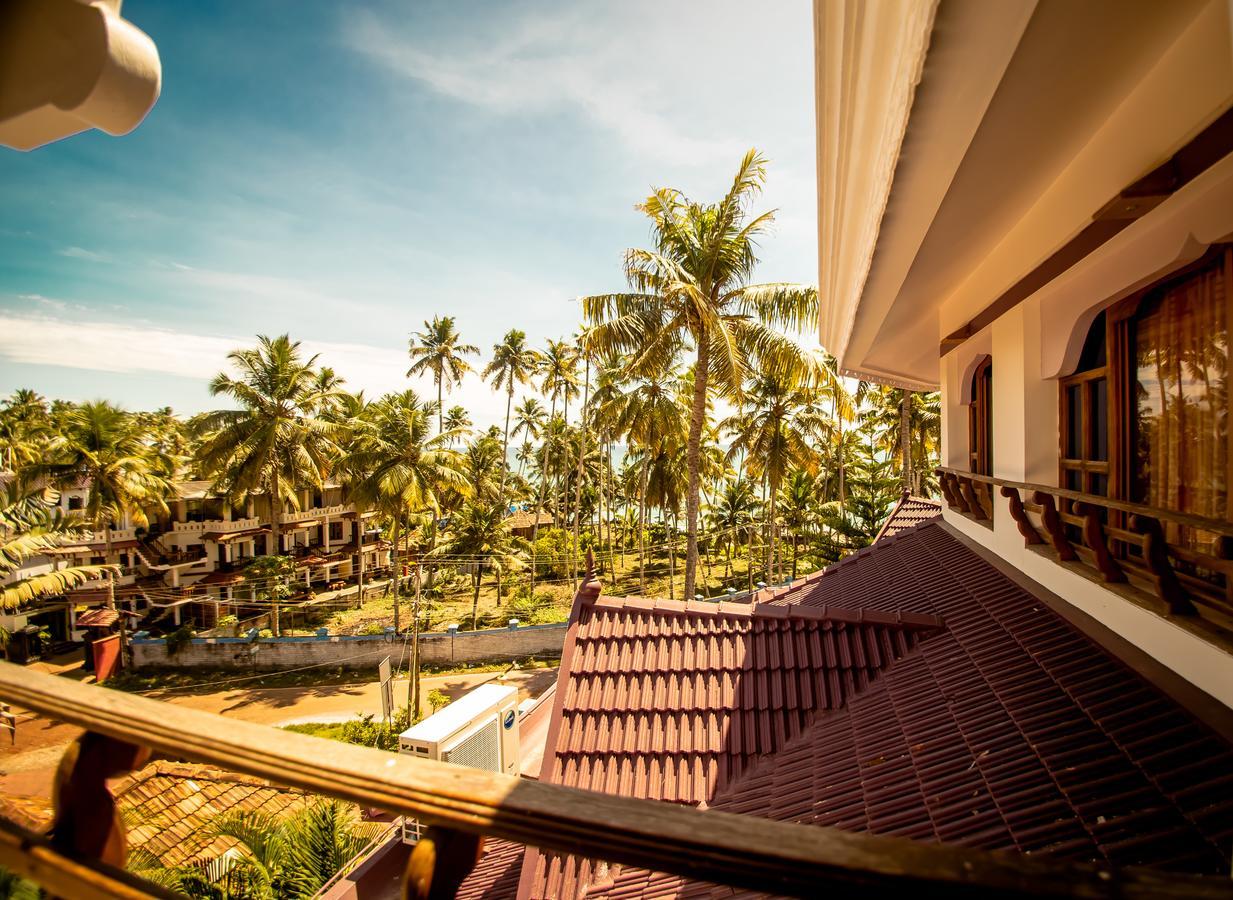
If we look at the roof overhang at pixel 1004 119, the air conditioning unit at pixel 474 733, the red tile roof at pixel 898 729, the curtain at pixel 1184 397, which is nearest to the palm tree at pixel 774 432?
the air conditioning unit at pixel 474 733

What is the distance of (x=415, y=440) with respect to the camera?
21.3m

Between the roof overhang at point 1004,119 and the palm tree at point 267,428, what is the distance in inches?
1090

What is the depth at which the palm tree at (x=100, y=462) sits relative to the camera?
21766 mm

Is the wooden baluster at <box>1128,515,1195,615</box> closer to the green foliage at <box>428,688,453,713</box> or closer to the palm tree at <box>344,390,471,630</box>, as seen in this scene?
the green foliage at <box>428,688,453,713</box>

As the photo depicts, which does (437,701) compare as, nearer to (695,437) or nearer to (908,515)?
(695,437)

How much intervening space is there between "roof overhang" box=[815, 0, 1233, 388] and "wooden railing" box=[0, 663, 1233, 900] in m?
1.86

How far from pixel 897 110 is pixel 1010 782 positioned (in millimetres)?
3081

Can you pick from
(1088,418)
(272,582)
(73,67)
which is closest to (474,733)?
(1088,418)

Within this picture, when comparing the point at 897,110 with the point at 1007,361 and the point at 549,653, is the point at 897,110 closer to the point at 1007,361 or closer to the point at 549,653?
the point at 1007,361

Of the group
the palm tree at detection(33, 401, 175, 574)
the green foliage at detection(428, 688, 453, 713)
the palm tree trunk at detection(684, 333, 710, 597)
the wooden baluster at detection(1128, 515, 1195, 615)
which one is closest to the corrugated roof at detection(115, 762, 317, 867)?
the green foliage at detection(428, 688, 453, 713)

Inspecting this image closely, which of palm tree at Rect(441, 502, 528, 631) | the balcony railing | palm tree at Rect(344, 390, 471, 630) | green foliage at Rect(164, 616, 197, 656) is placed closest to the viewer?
the balcony railing

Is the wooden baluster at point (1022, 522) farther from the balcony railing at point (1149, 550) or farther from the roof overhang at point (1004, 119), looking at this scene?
the roof overhang at point (1004, 119)

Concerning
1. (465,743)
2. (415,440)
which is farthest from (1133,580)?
(415,440)

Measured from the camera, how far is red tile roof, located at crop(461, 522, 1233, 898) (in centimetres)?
242
